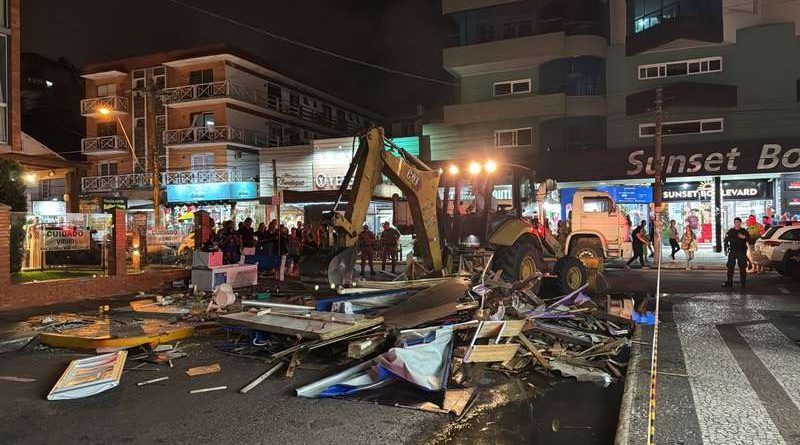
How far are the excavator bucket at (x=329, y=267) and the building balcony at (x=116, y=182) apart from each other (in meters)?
31.1

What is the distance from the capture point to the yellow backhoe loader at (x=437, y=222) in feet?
26.7

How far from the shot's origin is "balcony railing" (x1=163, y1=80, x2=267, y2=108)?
35.5 metres

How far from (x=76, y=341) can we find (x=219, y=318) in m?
2.06

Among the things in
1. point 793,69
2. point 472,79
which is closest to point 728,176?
point 793,69

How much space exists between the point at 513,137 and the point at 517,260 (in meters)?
19.2

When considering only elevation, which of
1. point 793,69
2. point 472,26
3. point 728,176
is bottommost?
point 728,176

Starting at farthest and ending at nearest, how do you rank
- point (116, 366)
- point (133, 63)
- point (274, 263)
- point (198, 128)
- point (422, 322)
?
point (133, 63) < point (198, 128) < point (274, 263) < point (422, 322) < point (116, 366)

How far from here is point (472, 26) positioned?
29.2m

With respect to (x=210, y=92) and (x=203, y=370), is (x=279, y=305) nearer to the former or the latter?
(x=203, y=370)

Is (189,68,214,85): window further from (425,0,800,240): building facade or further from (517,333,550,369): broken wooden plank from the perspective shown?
(517,333,550,369): broken wooden plank

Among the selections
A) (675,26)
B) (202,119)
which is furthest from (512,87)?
(202,119)

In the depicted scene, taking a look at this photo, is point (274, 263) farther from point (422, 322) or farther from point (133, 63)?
point (133, 63)

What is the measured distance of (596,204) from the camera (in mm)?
17016

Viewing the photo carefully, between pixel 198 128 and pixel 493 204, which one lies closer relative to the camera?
pixel 493 204
